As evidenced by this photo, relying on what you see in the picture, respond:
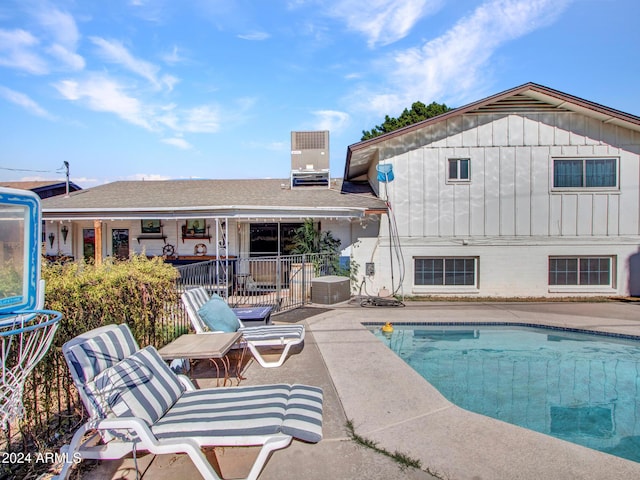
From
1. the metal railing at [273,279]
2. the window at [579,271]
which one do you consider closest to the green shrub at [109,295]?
the metal railing at [273,279]

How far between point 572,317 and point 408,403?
7.70 m

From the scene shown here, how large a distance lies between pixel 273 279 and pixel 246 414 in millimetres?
9734

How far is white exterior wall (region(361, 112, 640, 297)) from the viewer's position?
42.9 ft

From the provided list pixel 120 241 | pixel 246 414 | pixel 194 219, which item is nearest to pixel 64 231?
pixel 120 241

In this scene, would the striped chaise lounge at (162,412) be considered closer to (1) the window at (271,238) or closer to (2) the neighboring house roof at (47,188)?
(1) the window at (271,238)

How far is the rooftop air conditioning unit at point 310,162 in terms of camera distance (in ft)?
53.6

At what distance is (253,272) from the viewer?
44.5 ft

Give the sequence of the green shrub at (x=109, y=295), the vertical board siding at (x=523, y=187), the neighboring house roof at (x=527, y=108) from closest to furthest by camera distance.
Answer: the green shrub at (x=109, y=295) < the neighboring house roof at (x=527, y=108) < the vertical board siding at (x=523, y=187)

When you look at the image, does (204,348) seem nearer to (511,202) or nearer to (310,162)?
(511,202)

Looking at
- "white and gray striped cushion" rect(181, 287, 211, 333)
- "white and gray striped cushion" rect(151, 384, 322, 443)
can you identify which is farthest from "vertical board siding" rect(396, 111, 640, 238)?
"white and gray striped cushion" rect(151, 384, 322, 443)

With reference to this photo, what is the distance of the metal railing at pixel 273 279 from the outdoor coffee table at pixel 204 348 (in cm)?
339

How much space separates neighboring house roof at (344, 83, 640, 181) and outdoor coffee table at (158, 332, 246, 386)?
9.29 m

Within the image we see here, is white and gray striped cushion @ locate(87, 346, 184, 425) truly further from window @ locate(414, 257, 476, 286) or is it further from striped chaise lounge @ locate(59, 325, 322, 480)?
window @ locate(414, 257, 476, 286)

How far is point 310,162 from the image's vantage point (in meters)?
16.5
